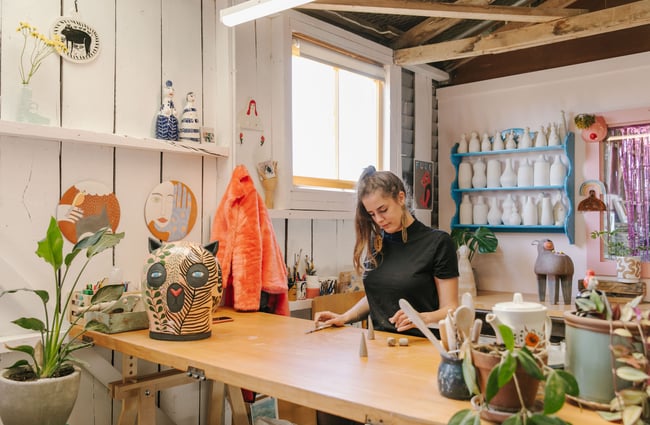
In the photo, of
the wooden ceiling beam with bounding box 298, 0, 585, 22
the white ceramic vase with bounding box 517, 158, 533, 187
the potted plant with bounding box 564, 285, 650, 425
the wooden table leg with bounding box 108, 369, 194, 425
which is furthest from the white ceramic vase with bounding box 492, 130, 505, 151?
the potted plant with bounding box 564, 285, 650, 425

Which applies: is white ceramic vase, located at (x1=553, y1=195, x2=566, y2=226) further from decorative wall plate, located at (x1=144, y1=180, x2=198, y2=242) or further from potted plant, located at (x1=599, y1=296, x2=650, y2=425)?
potted plant, located at (x1=599, y1=296, x2=650, y2=425)

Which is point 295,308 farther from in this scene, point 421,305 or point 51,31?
point 51,31

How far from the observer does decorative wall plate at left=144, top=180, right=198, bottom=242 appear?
9.46 feet

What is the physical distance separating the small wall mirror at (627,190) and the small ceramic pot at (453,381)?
122 inches

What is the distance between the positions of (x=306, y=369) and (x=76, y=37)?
1865 millimetres

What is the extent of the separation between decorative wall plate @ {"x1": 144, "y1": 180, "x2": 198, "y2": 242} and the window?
0.88m

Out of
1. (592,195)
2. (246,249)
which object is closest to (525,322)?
(246,249)

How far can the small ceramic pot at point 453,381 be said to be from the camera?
1407 mm

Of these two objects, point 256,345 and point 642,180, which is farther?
point 642,180

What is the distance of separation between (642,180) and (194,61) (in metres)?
3.14

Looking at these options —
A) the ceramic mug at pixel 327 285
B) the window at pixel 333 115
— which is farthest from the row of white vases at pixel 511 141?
the ceramic mug at pixel 327 285

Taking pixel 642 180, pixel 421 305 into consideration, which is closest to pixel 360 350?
pixel 421 305

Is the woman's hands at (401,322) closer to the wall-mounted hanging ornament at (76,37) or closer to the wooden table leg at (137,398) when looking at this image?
the wooden table leg at (137,398)

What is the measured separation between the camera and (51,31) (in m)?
2.51
